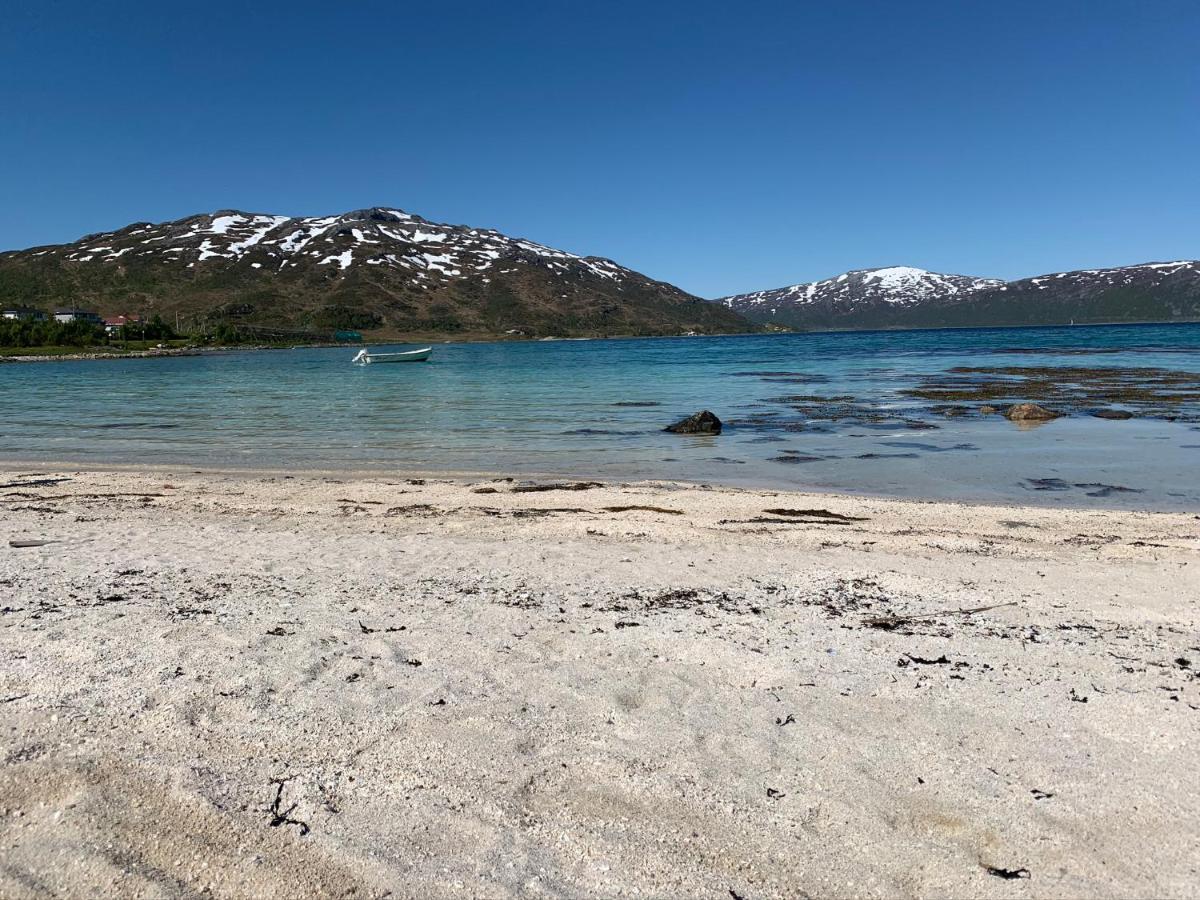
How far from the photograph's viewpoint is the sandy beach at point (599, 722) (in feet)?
11.3

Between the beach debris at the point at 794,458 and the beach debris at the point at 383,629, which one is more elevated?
the beach debris at the point at 383,629

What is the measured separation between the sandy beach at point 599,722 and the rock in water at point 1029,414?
1580cm

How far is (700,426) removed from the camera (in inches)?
895

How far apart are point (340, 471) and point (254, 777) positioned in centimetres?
1357

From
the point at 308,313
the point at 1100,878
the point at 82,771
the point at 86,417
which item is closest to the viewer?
the point at 1100,878

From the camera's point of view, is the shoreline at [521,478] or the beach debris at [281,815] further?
the shoreline at [521,478]

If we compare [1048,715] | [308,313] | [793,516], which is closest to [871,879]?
[1048,715]

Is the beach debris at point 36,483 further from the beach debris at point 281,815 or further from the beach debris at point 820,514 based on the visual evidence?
the beach debris at point 281,815

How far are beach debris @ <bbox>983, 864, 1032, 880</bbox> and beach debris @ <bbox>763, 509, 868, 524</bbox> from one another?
791cm

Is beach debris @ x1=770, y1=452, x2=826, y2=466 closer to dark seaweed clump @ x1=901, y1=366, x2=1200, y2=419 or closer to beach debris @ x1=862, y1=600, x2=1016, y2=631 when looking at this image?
beach debris @ x1=862, y1=600, x2=1016, y2=631

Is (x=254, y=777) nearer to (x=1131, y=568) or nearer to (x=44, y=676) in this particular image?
(x=44, y=676)

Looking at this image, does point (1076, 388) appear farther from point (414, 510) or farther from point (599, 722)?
point (599, 722)

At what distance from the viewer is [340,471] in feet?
55.7

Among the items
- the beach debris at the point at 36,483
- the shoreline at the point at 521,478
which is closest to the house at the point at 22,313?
the shoreline at the point at 521,478
